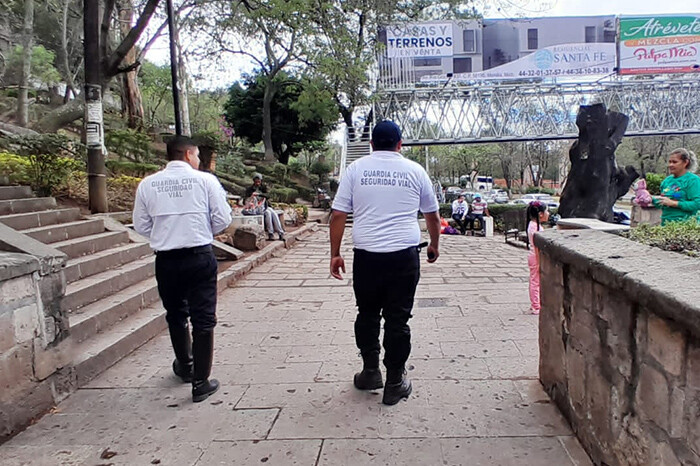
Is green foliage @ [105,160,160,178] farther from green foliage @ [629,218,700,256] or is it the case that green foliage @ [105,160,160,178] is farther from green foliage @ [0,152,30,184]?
green foliage @ [629,218,700,256]

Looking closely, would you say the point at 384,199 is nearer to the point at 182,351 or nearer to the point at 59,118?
the point at 182,351

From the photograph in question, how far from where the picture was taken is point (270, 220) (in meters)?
10.4

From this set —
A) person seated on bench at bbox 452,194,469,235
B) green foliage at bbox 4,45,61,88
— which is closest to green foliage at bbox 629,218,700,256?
person seated on bench at bbox 452,194,469,235

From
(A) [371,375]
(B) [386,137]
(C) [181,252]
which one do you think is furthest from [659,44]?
(C) [181,252]

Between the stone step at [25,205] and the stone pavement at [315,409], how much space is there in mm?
2919

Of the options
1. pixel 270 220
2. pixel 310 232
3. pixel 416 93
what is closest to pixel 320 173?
pixel 416 93

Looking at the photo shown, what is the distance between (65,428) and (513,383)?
2.73 m

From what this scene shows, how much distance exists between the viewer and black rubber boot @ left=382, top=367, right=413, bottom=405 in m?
2.82

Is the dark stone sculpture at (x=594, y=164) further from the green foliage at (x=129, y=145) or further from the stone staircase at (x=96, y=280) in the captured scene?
the green foliage at (x=129, y=145)

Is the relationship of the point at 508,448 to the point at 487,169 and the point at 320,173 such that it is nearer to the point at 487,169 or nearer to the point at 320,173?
the point at 320,173

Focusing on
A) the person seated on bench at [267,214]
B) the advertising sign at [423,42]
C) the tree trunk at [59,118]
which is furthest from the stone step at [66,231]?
the advertising sign at [423,42]

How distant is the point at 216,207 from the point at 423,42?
1872 centimetres

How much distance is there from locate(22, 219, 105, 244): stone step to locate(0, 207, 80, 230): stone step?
→ 0.45 ft

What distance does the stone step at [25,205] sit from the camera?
216 inches
